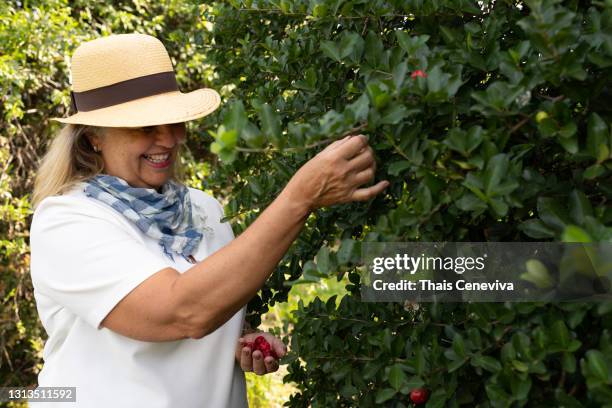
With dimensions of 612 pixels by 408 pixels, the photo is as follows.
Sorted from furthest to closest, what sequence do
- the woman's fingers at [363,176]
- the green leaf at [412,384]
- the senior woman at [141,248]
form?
the senior woman at [141,248]
the woman's fingers at [363,176]
the green leaf at [412,384]

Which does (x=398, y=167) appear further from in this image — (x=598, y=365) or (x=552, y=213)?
(x=598, y=365)

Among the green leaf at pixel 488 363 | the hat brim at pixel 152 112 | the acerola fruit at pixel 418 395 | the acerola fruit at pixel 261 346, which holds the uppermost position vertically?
the hat brim at pixel 152 112

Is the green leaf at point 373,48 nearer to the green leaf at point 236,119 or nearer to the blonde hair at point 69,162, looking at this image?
the green leaf at point 236,119

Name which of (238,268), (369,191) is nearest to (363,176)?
(369,191)

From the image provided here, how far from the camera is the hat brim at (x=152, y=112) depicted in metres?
2.05

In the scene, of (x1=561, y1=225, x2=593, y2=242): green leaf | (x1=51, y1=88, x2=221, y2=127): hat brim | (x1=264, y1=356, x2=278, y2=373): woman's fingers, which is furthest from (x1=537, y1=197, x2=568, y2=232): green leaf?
(x1=264, y1=356, x2=278, y2=373): woman's fingers

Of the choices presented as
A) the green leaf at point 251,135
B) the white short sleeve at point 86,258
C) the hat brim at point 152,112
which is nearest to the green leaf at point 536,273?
the green leaf at point 251,135

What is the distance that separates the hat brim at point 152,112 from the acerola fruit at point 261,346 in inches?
26.9

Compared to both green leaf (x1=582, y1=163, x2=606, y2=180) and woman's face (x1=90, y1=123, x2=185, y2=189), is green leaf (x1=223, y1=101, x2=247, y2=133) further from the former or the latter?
woman's face (x1=90, y1=123, x2=185, y2=189)

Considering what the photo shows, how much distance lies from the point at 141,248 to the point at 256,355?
0.51 m

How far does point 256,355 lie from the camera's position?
2.22m

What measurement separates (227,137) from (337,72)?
650 millimetres

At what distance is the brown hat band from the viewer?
2170 mm

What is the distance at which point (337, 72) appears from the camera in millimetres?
1871
